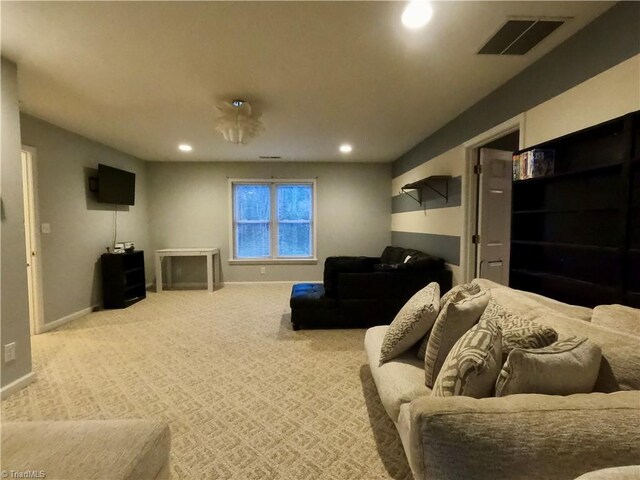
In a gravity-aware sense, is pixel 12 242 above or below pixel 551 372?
above

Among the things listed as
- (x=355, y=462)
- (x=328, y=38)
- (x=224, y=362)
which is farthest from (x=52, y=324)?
(x=328, y=38)

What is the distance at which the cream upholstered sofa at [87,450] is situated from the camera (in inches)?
36.0

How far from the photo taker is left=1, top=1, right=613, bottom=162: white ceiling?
1706 mm

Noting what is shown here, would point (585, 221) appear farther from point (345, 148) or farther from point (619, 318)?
point (345, 148)

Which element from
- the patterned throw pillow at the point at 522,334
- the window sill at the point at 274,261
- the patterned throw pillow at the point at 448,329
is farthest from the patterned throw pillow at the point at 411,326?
the window sill at the point at 274,261

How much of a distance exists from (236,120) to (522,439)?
119 inches

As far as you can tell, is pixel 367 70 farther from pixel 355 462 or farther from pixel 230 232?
pixel 230 232

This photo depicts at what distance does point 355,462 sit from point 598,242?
189 centimetres

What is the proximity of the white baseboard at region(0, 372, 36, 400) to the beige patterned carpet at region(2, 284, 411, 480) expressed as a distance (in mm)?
52

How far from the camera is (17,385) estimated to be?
2219 mm

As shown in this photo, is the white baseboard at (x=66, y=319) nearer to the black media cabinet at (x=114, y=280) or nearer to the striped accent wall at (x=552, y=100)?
the black media cabinet at (x=114, y=280)

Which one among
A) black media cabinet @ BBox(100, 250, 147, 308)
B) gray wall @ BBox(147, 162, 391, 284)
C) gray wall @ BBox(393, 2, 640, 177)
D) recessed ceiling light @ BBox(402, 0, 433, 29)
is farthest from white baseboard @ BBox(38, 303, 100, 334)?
gray wall @ BBox(393, 2, 640, 177)

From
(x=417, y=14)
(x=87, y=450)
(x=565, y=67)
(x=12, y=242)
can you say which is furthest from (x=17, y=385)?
(x=565, y=67)

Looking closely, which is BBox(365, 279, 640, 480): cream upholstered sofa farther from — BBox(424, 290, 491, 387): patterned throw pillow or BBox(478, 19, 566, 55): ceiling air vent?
BBox(478, 19, 566, 55): ceiling air vent
